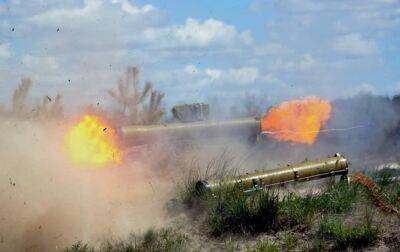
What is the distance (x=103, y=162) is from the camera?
14633 mm

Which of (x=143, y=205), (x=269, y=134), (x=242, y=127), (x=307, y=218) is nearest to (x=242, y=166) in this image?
(x=242, y=127)

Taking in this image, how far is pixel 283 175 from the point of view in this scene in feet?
43.5

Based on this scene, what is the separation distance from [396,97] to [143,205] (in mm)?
17914

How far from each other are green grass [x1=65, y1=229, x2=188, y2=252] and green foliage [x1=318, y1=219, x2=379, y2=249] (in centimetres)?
247

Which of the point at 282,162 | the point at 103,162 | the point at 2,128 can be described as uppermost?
the point at 2,128

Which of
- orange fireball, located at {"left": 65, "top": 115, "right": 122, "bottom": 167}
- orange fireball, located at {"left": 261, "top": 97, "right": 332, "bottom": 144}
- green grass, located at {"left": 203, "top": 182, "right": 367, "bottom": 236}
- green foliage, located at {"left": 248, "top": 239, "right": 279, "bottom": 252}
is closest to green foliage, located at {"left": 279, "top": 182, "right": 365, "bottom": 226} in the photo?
green grass, located at {"left": 203, "top": 182, "right": 367, "bottom": 236}

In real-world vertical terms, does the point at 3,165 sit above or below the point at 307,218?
above

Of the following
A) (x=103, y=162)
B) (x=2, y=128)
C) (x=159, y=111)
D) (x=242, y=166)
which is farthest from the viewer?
(x=159, y=111)

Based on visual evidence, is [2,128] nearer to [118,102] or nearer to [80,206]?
[80,206]

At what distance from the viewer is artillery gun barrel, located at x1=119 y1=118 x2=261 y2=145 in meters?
18.0

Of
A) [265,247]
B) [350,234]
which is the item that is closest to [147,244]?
A: [265,247]

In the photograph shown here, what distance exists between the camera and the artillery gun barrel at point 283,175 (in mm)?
12078

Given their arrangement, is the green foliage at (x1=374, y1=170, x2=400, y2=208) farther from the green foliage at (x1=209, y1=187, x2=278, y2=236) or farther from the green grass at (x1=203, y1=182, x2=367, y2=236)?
the green foliage at (x1=209, y1=187, x2=278, y2=236)

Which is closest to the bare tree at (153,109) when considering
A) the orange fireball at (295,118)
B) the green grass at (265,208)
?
the orange fireball at (295,118)
